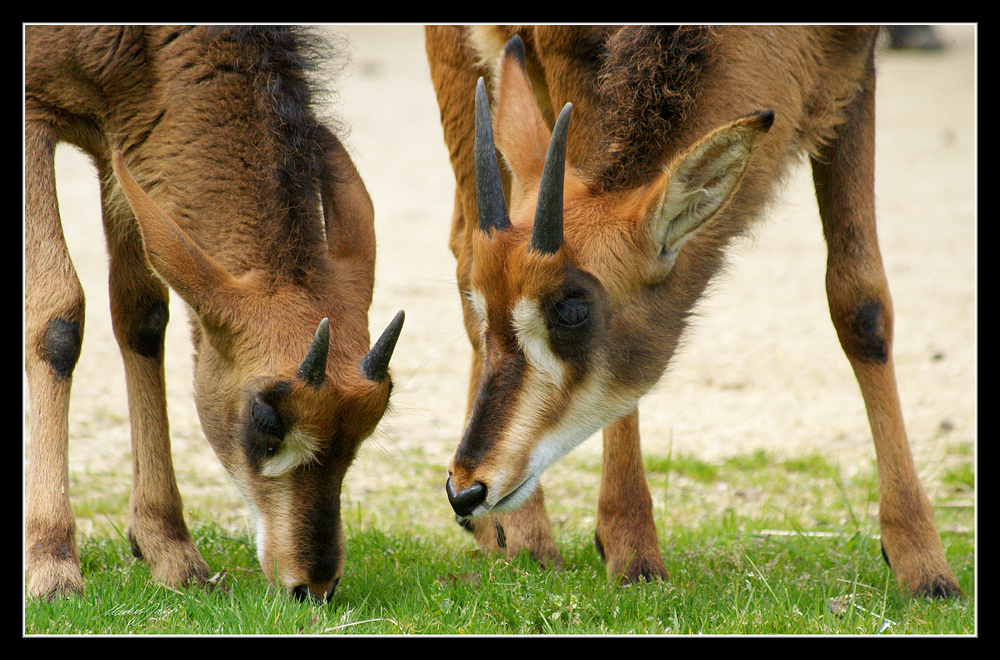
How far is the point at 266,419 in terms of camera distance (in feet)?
14.2

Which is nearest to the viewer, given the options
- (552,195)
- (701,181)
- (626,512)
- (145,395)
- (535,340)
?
(552,195)

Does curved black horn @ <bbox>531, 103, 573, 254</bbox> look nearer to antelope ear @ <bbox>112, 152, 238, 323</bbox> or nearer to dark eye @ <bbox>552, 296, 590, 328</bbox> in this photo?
dark eye @ <bbox>552, 296, 590, 328</bbox>

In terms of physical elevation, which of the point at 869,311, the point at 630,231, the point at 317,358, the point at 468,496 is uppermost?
the point at 630,231

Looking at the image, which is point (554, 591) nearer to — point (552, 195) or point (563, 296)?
point (563, 296)

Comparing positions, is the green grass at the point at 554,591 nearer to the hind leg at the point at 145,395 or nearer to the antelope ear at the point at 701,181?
the hind leg at the point at 145,395

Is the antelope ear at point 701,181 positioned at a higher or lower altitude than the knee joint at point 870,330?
higher

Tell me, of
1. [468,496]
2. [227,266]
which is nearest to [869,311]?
[468,496]

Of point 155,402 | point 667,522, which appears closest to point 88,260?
point 155,402

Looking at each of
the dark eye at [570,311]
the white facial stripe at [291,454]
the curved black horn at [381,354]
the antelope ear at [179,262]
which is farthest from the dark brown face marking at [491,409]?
the antelope ear at [179,262]

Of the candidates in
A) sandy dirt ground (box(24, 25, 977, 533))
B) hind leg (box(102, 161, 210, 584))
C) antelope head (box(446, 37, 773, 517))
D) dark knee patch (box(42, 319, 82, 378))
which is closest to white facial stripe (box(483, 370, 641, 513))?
antelope head (box(446, 37, 773, 517))

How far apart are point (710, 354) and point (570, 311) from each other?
6295 millimetres

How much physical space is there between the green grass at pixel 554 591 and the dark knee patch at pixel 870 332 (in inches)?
41.3

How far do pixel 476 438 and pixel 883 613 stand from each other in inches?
78.5

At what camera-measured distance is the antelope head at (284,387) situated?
429 centimetres
